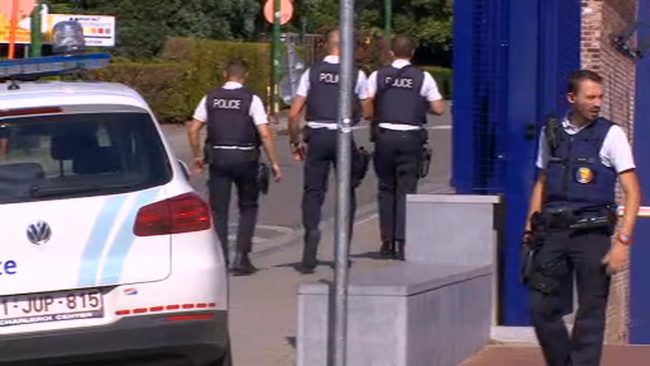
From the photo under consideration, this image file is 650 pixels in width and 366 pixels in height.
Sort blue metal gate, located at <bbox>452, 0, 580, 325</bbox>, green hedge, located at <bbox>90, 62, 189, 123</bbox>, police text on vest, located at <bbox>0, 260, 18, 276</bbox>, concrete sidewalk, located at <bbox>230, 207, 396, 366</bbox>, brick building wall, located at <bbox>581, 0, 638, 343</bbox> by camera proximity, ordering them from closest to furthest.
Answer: police text on vest, located at <bbox>0, 260, 18, 276</bbox> → concrete sidewalk, located at <bbox>230, 207, 396, 366</bbox> → blue metal gate, located at <bbox>452, 0, 580, 325</bbox> → brick building wall, located at <bbox>581, 0, 638, 343</bbox> → green hedge, located at <bbox>90, 62, 189, 123</bbox>

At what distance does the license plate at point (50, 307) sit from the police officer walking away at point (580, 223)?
221 centimetres

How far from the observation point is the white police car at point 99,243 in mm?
7426

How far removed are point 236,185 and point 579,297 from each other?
4.93 metres

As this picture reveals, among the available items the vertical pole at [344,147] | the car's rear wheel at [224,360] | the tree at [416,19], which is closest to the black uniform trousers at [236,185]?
the car's rear wheel at [224,360]

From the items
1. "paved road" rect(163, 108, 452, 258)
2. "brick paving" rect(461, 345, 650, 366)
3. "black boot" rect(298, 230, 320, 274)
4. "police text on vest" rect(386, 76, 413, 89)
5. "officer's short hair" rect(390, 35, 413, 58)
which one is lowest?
"paved road" rect(163, 108, 452, 258)

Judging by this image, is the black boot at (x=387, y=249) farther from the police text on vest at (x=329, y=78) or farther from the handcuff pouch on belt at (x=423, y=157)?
the police text on vest at (x=329, y=78)

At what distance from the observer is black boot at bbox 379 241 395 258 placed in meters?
13.8

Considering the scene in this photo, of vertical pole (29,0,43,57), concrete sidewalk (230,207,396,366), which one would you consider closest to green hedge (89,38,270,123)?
vertical pole (29,0,43,57)

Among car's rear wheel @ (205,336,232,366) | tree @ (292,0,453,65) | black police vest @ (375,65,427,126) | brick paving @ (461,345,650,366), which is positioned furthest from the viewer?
tree @ (292,0,453,65)

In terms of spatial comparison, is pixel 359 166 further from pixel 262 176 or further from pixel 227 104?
pixel 227 104

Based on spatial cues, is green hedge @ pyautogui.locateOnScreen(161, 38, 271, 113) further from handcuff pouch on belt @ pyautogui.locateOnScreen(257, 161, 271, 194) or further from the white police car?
the white police car

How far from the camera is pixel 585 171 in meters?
8.09

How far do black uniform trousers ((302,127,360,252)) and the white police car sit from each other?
4.54 metres

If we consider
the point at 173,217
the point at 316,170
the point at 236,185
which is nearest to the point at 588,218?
the point at 173,217
